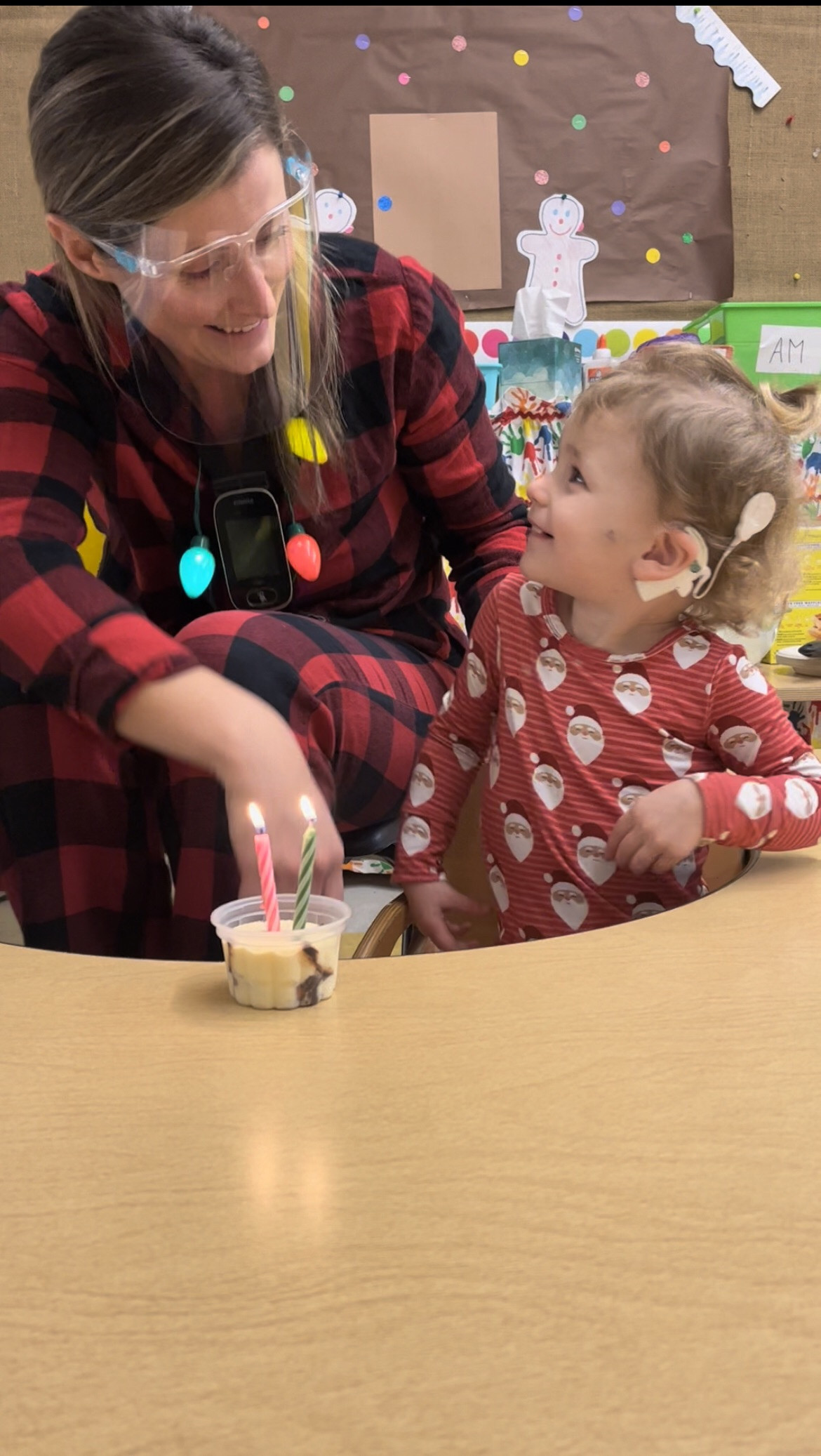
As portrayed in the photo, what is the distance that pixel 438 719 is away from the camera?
118 cm

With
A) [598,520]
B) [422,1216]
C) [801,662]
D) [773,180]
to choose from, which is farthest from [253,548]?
[773,180]

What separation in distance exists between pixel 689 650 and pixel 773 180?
168 cm

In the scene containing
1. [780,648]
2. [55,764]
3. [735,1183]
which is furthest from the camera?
[780,648]

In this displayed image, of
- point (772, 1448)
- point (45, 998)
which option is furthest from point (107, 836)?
point (772, 1448)

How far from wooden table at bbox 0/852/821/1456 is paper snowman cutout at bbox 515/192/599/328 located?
1.86 meters

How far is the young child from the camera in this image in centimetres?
102

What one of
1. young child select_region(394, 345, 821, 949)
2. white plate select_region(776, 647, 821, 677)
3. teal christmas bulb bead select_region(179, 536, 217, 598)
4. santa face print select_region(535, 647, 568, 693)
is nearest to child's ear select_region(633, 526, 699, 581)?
young child select_region(394, 345, 821, 949)

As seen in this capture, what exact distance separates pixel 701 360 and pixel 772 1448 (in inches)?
35.6

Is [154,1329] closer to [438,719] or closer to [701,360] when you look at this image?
[438,719]

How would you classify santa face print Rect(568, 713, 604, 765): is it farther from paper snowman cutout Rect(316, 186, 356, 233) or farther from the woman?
paper snowman cutout Rect(316, 186, 356, 233)

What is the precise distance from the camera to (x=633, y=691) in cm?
105

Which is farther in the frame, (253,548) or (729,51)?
(729,51)

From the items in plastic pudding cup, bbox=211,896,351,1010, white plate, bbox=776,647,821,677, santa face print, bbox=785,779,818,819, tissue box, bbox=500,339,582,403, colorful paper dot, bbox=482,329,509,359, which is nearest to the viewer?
plastic pudding cup, bbox=211,896,351,1010

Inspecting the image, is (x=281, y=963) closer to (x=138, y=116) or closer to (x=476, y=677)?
(x=476, y=677)
